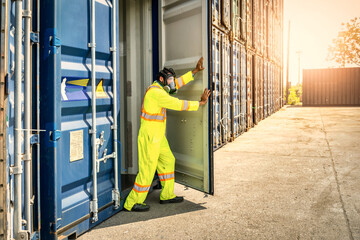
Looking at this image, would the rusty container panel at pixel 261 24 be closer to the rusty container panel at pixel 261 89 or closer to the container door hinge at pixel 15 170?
the rusty container panel at pixel 261 89

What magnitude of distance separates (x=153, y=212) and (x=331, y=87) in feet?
95.9

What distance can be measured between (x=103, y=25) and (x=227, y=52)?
20.5 feet

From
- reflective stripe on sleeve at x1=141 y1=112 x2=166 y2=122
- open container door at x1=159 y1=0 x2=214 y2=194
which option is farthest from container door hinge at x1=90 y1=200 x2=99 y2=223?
open container door at x1=159 y1=0 x2=214 y2=194

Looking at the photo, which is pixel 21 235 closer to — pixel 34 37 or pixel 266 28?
pixel 34 37

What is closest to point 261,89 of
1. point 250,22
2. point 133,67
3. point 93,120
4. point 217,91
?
point 250,22

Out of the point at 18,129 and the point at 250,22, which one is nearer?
the point at 18,129

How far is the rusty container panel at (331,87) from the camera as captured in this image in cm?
2916

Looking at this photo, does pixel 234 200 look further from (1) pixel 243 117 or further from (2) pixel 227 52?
(1) pixel 243 117

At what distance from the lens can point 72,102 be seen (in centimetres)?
336

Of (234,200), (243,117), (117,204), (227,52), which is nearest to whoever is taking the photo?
(117,204)

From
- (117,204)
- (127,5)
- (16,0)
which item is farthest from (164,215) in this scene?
(127,5)

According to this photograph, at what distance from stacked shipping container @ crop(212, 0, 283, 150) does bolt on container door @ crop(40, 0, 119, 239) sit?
4.78 m

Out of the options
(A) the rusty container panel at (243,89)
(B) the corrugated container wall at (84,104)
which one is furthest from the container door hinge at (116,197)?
(A) the rusty container panel at (243,89)

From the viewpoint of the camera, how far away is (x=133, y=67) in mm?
5426
